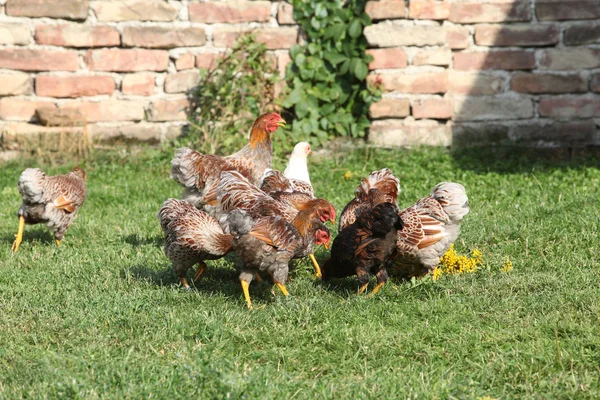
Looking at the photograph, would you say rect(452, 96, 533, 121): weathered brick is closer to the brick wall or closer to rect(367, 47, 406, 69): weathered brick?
the brick wall

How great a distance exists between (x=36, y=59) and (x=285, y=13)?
9.87 feet

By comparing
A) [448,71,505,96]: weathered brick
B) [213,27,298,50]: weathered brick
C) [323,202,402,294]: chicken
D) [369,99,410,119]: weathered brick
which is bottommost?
[323,202,402,294]: chicken

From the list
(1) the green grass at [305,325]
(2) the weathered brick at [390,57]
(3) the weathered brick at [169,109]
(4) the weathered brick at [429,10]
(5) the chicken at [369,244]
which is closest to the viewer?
(1) the green grass at [305,325]

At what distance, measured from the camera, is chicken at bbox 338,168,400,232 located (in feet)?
18.9

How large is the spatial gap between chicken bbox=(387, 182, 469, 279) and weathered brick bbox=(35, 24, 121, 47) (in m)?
5.19

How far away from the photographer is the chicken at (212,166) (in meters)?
6.38

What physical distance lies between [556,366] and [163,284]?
273 cm

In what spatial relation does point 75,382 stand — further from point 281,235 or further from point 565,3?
point 565,3

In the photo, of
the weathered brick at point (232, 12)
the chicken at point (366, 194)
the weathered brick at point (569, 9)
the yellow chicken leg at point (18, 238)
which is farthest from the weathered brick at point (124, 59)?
the weathered brick at point (569, 9)

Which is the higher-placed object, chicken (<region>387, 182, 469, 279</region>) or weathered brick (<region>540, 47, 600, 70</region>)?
weathered brick (<region>540, 47, 600, 70</region>)

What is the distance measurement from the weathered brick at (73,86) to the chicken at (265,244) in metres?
4.92

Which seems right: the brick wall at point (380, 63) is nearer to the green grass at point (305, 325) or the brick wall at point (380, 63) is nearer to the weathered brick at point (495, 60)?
the weathered brick at point (495, 60)

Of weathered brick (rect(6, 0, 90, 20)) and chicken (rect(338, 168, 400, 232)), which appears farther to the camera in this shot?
weathered brick (rect(6, 0, 90, 20))

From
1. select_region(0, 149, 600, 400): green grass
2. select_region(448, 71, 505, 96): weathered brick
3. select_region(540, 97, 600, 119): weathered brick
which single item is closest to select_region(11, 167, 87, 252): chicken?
select_region(0, 149, 600, 400): green grass
